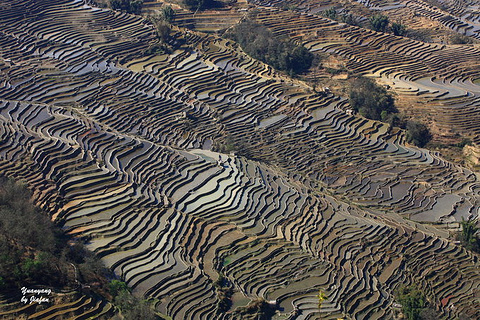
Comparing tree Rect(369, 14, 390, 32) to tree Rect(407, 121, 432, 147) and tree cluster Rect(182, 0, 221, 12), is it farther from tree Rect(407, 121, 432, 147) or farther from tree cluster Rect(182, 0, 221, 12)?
tree Rect(407, 121, 432, 147)

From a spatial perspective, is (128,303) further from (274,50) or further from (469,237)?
(274,50)

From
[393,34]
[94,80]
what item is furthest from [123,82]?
[393,34]

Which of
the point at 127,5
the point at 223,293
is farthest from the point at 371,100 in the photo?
the point at 127,5

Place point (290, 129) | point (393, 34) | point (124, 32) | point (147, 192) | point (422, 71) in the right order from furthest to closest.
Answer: point (393, 34) → point (124, 32) → point (422, 71) → point (290, 129) → point (147, 192)

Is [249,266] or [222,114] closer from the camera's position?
[249,266]

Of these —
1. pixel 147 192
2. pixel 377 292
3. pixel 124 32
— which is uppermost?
pixel 124 32

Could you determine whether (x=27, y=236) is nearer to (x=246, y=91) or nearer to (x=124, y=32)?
(x=246, y=91)

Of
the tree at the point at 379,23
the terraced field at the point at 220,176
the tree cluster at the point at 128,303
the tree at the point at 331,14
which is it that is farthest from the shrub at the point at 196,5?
the tree cluster at the point at 128,303

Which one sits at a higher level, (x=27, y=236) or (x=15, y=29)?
(x=15, y=29)

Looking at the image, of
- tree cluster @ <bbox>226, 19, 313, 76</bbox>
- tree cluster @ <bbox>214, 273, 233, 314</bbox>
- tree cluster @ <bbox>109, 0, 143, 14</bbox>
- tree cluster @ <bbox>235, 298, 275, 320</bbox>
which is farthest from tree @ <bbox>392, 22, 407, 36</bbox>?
tree cluster @ <bbox>235, 298, 275, 320</bbox>
